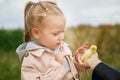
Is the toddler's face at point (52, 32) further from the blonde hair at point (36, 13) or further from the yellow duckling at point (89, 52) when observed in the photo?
the yellow duckling at point (89, 52)

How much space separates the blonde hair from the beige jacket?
0.41ft

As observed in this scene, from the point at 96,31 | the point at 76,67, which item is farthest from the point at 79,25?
the point at 76,67

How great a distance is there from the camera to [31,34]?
11.9ft

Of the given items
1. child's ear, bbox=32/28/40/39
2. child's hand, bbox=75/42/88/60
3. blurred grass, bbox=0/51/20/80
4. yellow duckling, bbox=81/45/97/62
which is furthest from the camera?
blurred grass, bbox=0/51/20/80

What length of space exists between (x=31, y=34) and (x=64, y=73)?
1.30ft

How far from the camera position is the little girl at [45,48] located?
3.47 m

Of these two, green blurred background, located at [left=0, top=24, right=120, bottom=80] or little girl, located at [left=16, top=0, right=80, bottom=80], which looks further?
green blurred background, located at [left=0, top=24, right=120, bottom=80]

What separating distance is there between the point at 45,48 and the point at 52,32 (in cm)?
13

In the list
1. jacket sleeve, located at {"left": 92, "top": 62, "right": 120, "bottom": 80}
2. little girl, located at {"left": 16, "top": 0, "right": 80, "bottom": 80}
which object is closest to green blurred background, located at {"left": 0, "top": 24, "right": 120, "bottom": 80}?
little girl, located at {"left": 16, "top": 0, "right": 80, "bottom": 80}

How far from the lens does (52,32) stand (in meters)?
3.51

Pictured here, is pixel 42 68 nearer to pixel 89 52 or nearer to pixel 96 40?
pixel 89 52

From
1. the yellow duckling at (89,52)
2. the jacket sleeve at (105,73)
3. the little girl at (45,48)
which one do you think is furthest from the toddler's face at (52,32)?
the jacket sleeve at (105,73)

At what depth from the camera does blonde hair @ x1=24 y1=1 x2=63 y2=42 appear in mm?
3576

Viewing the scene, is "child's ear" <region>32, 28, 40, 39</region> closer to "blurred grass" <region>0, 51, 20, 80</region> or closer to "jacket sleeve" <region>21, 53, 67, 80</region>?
"jacket sleeve" <region>21, 53, 67, 80</region>
